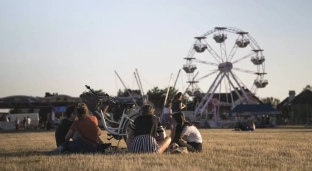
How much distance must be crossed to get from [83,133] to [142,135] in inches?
52.0

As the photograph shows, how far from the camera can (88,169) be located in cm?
945

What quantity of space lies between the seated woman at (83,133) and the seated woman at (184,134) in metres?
1.73

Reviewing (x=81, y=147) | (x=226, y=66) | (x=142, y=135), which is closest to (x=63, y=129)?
(x=81, y=147)

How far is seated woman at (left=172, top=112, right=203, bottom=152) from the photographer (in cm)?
1319

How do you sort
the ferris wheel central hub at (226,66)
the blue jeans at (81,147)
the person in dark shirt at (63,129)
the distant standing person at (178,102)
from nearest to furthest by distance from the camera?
the blue jeans at (81,147), the person in dark shirt at (63,129), the distant standing person at (178,102), the ferris wheel central hub at (226,66)

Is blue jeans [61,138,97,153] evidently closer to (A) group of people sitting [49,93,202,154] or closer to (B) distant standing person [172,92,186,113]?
(A) group of people sitting [49,93,202,154]

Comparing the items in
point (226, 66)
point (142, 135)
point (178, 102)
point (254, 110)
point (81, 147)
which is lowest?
point (81, 147)

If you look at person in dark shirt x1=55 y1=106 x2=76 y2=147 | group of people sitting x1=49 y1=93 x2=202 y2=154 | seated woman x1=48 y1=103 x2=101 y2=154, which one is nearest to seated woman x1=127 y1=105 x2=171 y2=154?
group of people sitting x1=49 y1=93 x2=202 y2=154

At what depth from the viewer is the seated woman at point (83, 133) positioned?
42.0 feet

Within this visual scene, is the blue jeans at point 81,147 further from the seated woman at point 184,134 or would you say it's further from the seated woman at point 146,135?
the seated woman at point 184,134

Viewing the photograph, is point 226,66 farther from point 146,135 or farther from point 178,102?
point 146,135

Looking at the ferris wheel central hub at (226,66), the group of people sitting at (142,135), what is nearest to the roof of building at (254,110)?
the ferris wheel central hub at (226,66)

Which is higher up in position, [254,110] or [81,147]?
[254,110]

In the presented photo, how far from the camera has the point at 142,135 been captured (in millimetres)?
12578
